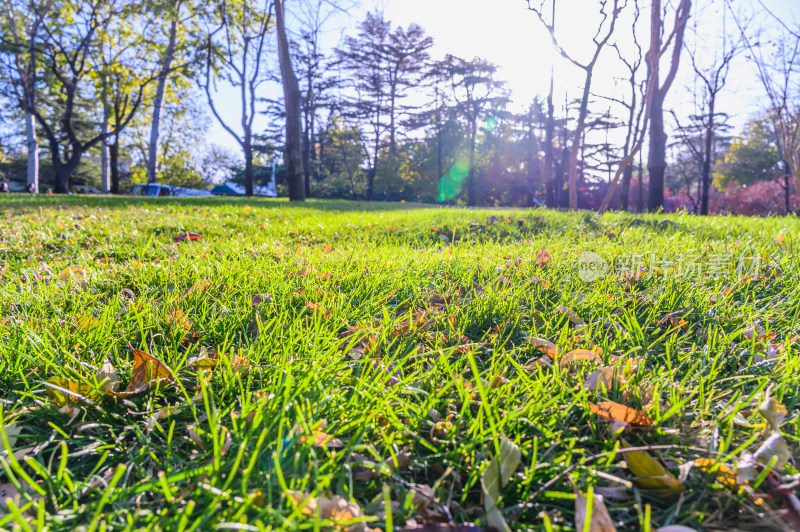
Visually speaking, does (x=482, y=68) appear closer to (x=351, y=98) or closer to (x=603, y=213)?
(x=351, y=98)

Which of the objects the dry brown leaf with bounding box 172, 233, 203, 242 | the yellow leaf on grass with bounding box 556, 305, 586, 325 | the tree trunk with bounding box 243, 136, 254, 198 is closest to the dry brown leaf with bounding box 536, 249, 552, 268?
the yellow leaf on grass with bounding box 556, 305, 586, 325

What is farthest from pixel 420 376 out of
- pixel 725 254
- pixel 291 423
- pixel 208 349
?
pixel 725 254

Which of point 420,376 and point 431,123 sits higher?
point 431,123

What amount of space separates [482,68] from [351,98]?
865cm

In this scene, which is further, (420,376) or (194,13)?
(194,13)

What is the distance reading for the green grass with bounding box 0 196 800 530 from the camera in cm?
89

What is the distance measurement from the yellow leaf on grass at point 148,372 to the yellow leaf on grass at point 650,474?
4.18 ft

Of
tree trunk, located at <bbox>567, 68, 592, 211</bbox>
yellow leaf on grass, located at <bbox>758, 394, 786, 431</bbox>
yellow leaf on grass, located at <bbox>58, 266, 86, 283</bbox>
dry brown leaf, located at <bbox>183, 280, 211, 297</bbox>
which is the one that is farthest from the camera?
tree trunk, located at <bbox>567, 68, 592, 211</bbox>

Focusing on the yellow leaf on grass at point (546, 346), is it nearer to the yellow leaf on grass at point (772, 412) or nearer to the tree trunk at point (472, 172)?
the yellow leaf on grass at point (772, 412)

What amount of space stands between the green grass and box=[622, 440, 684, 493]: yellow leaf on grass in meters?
0.02

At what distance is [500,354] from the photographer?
1529 mm

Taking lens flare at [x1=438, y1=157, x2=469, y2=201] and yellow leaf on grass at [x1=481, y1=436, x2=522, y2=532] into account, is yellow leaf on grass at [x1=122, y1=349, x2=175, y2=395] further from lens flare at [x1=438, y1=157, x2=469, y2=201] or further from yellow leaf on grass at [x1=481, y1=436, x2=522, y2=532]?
lens flare at [x1=438, y1=157, x2=469, y2=201]

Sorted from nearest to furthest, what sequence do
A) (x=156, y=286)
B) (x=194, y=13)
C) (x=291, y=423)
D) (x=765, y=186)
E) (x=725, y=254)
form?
(x=291, y=423) < (x=156, y=286) < (x=725, y=254) < (x=194, y=13) < (x=765, y=186)

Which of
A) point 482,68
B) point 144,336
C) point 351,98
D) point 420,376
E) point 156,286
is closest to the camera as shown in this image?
point 420,376
